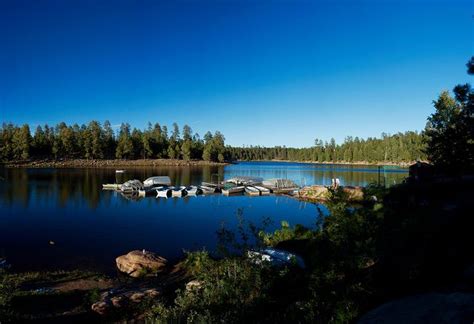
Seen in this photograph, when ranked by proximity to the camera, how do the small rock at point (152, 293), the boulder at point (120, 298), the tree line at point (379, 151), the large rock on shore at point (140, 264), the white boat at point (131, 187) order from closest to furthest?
1. the boulder at point (120, 298)
2. the small rock at point (152, 293)
3. the large rock on shore at point (140, 264)
4. the white boat at point (131, 187)
5. the tree line at point (379, 151)

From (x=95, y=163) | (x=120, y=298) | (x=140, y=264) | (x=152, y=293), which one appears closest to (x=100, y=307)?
(x=120, y=298)

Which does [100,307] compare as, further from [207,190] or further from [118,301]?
[207,190]

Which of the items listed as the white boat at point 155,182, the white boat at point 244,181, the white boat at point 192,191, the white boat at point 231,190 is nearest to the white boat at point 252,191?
the white boat at point 231,190

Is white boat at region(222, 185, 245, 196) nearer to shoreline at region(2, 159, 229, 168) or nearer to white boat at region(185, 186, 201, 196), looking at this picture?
white boat at region(185, 186, 201, 196)

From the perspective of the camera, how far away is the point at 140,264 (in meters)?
15.4

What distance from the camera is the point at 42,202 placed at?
1401 inches

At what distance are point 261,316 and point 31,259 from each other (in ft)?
54.1

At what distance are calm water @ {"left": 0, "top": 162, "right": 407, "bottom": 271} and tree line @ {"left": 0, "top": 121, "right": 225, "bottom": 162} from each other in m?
66.3

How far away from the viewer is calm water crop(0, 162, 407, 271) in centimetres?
1881

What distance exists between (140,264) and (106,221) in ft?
46.4

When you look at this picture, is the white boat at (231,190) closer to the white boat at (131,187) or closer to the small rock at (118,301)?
Result: the white boat at (131,187)

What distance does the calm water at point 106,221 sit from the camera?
18812mm

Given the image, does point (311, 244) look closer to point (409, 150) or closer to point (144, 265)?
point (144, 265)

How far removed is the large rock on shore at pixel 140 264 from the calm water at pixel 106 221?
Answer: 44.7 inches
